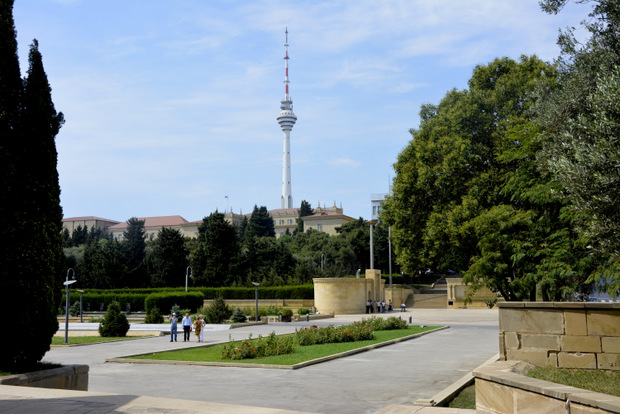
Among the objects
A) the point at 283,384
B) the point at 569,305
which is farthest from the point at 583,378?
the point at 283,384

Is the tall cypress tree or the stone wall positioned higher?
the tall cypress tree

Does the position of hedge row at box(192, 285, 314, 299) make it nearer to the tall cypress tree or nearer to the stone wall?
the tall cypress tree

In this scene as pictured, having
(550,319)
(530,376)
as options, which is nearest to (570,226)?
(550,319)

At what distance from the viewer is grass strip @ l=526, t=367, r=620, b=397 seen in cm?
762

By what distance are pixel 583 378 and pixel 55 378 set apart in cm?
873

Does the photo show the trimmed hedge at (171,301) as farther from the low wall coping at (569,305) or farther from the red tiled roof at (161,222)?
the red tiled roof at (161,222)

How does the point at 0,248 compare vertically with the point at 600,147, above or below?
below

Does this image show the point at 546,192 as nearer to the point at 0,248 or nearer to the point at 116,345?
the point at 0,248

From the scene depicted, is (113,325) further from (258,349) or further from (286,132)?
(286,132)

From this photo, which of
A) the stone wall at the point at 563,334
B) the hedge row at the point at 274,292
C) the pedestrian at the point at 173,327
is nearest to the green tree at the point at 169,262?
the hedge row at the point at 274,292

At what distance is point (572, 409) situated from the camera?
654cm

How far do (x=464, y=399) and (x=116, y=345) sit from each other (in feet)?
57.3

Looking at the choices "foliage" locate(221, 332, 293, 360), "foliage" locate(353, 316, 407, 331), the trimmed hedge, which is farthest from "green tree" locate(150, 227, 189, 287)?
"foliage" locate(221, 332, 293, 360)

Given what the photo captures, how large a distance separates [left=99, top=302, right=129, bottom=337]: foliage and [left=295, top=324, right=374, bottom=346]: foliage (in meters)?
10.9
